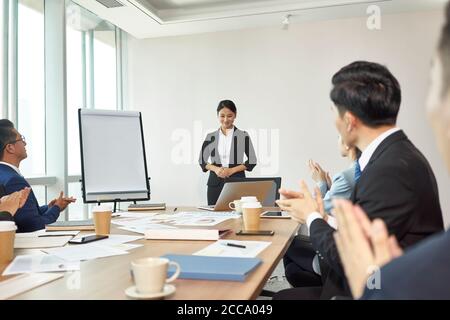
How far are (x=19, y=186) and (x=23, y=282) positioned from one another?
1.36 meters

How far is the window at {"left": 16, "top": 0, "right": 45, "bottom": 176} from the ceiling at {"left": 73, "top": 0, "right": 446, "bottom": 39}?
0.51 m

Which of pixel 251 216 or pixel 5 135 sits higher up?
pixel 5 135

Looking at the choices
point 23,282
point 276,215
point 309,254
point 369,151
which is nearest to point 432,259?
point 369,151

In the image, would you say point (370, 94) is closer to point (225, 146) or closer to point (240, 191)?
point (240, 191)

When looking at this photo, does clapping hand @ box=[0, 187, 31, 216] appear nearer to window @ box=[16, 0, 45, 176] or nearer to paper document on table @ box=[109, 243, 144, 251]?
paper document on table @ box=[109, 243, 144, 251]

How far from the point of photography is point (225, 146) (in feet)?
13.4

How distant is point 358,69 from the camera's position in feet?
4.23

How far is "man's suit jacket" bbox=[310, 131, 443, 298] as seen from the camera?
3.66ft

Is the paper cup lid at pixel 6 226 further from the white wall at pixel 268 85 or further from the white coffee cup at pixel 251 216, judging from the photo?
the white wall at pixel 268 85

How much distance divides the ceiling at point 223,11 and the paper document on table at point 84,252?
3531 millimetres

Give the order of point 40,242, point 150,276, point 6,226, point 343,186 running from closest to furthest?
point 150,276, point 6,226, point 40,242, point 343,186

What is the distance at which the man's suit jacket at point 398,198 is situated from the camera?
1116mm
